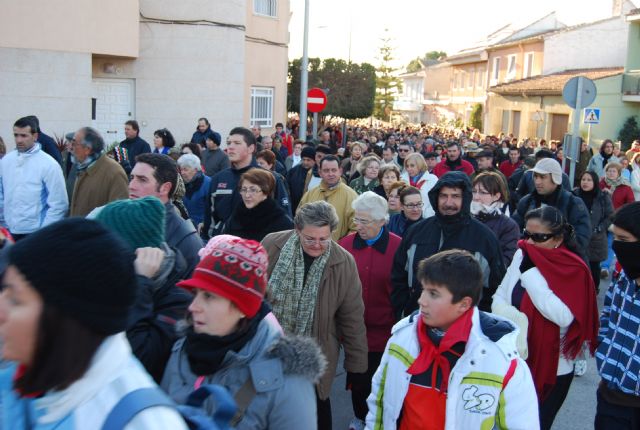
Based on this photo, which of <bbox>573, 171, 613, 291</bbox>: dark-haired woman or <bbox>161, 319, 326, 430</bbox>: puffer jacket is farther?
<bbox>573, 171, 613, 291</bbox>: dark-haired woman

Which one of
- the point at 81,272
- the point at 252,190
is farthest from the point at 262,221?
the point at 81,272

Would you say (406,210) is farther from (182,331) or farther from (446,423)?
(182,331)

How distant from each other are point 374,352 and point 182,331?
3.07 meters

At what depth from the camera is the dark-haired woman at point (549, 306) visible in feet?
15.4

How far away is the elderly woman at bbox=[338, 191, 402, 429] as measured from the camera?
5645 millimetres

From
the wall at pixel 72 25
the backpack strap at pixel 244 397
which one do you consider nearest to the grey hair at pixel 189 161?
the backpack strap at pixel 244 397

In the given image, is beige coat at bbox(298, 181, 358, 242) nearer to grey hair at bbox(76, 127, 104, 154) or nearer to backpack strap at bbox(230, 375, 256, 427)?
grey hair at bbox(76, 127, 104, 154)

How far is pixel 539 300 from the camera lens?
468cm

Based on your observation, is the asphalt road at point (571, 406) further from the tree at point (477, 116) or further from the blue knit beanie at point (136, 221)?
the tree at point (477, 116)

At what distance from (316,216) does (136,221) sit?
6.36ft

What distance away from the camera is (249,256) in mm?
2770

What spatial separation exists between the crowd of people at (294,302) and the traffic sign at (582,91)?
5440 mm

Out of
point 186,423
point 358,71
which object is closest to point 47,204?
point 186,423

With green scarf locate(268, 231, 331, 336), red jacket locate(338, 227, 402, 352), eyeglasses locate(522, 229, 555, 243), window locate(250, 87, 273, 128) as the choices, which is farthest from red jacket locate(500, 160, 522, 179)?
green scarf locate(268, 231, 331, 336)
